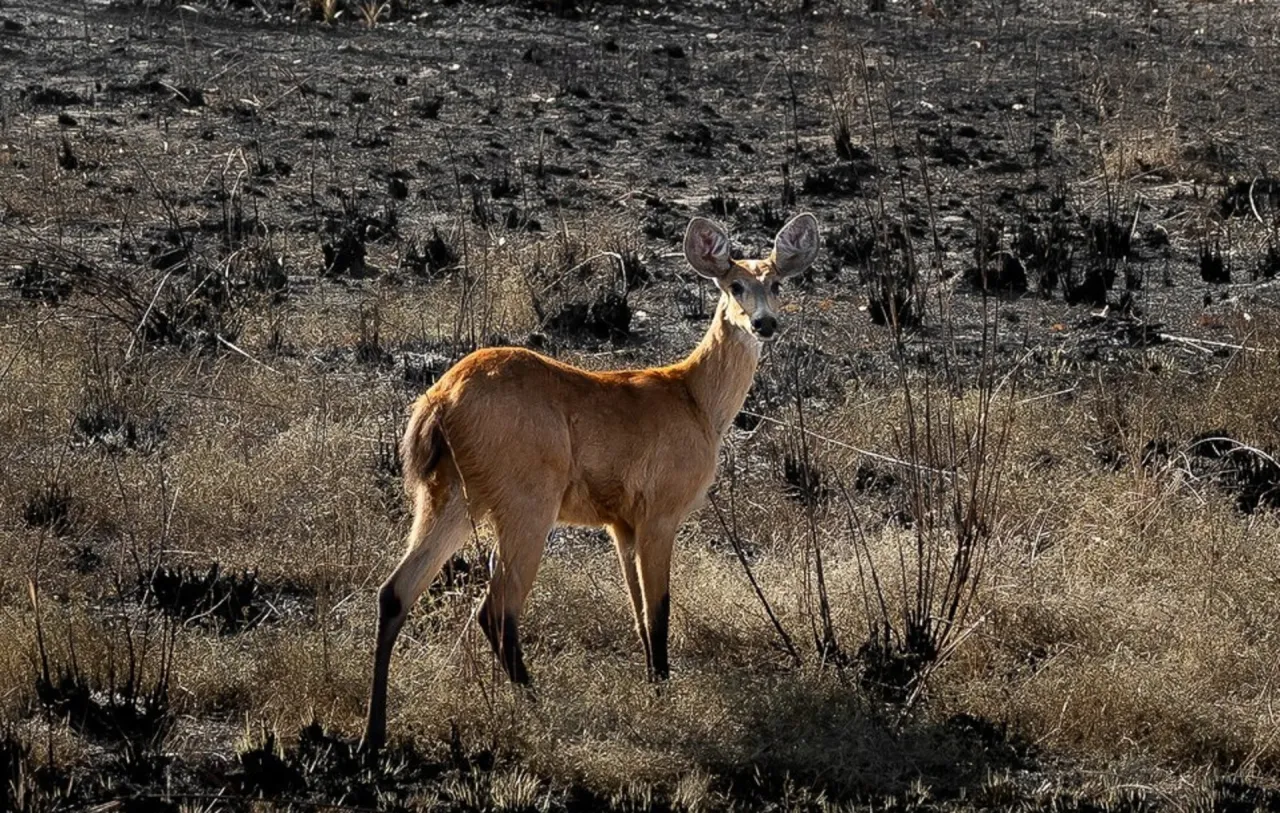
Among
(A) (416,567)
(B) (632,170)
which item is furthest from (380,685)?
(B) (632,170)

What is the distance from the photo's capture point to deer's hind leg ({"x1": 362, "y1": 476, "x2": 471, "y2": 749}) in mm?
6930

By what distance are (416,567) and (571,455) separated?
2.39ft

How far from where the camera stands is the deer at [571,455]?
279 inches

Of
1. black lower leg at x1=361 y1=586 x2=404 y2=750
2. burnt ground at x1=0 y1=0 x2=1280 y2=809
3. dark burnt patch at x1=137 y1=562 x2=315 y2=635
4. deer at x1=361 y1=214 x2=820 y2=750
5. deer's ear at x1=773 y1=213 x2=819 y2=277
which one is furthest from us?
burnt ground at x1=0 y1=0 x2=1280 y2=809

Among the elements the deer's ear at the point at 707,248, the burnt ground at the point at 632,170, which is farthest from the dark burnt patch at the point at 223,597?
the deer's ear at the point at 707,248

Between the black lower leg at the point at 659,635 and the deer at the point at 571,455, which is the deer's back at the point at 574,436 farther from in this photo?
the black lower leg at the point at 659,635

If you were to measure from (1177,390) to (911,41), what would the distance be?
10285 mm

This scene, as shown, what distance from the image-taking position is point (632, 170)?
1602 centimetres

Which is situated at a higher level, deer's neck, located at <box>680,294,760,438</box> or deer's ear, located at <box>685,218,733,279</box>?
deer's ear, located at <box>685,218,733,279</box>

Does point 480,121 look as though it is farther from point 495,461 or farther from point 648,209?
point 495,461

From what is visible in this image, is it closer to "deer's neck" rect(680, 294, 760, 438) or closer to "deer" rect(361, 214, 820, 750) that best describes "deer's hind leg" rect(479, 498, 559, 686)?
"deer" rect(361, 214, 820, 750)

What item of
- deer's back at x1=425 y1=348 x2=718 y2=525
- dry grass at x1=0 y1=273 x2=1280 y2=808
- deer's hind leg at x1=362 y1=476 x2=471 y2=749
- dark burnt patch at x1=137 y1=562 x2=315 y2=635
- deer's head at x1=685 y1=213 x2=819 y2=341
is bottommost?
dark burnt patch at x1=137 y1=562 x2=315 y2=635

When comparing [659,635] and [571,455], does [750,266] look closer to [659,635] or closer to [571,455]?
[571,455]

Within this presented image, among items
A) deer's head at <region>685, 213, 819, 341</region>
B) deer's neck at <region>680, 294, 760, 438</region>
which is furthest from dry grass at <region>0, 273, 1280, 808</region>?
deer's head at <region>685, 213, 819, 341</region>
